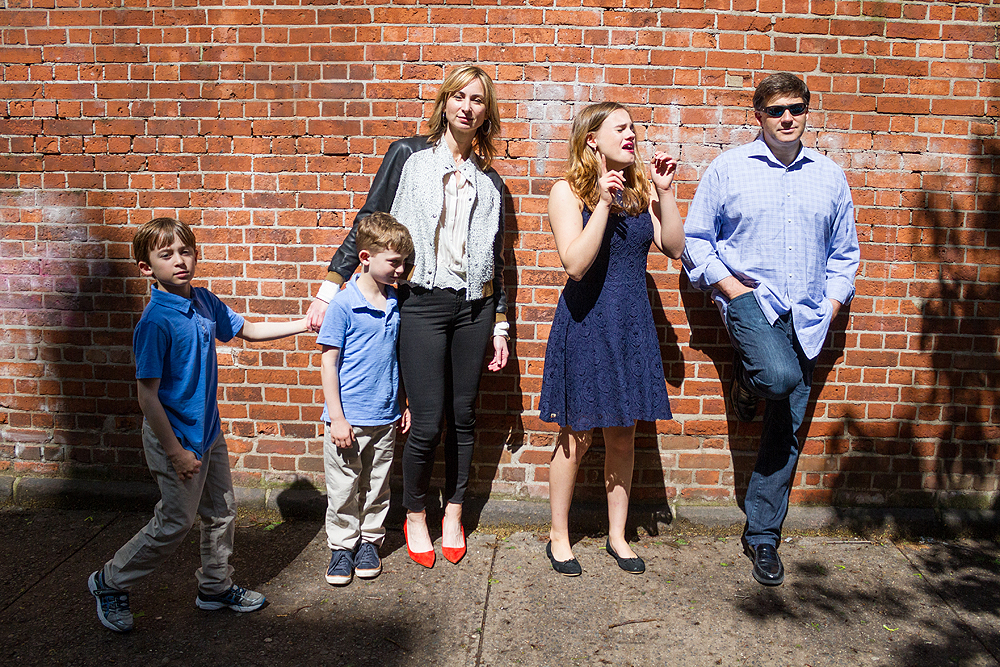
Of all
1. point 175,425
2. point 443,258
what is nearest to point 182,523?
point 175,425

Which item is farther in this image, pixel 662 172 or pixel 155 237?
pixel 662 172

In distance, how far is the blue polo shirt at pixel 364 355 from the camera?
323 cm

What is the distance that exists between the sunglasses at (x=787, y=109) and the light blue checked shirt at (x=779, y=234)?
0.55 feet

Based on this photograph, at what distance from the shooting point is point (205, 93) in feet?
12.8

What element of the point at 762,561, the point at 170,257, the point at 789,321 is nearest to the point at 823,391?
the point at 789,321

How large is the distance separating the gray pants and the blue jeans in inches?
95.7

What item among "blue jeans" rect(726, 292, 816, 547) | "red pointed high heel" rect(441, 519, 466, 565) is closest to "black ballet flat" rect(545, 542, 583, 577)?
"red pointed high heel" rect(441, 519, 466, 565)

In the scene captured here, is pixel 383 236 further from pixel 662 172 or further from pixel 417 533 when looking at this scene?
pixel 417 533

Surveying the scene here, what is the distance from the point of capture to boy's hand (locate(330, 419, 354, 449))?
318 cm

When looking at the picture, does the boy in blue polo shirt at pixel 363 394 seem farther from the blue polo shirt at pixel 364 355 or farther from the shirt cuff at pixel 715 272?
the shirt cuff at pixel 715 272

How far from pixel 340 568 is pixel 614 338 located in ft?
5.43

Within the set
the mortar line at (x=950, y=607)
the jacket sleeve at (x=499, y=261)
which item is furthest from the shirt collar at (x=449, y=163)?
the mortar line at (x=950, y=607)

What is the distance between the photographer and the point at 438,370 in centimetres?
343

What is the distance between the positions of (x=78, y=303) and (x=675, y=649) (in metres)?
3.62
